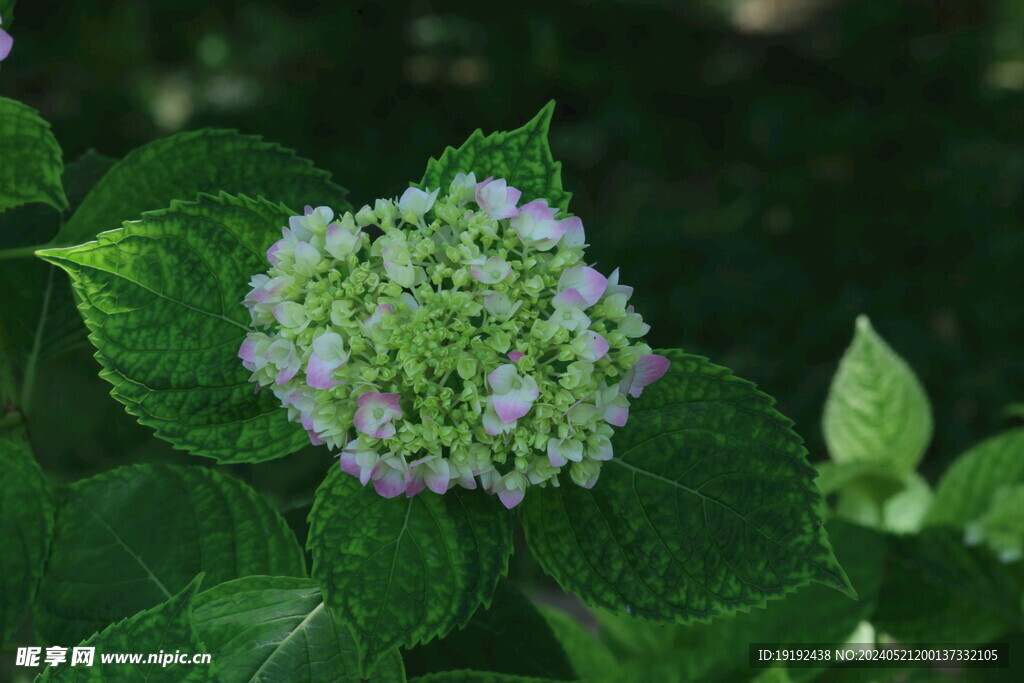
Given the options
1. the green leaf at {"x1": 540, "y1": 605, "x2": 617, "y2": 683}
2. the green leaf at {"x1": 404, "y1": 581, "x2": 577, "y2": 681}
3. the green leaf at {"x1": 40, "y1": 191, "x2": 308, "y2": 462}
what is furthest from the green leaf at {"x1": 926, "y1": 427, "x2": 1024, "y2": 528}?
the green leaf at {"x1": 40, "y1": 191, "x2": 308, "y2": 462}

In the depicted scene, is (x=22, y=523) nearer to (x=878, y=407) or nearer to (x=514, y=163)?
(x=514, y=163)

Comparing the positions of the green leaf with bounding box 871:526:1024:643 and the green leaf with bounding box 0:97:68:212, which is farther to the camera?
the green leaf with bounding box 871:526:1024:643

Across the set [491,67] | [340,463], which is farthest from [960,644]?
[491,67]

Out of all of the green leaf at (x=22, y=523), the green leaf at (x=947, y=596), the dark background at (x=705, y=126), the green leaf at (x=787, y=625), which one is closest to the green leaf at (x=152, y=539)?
the green leaf at (x=22, y=523)

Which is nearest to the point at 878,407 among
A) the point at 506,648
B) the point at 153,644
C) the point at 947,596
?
the point at 947,596

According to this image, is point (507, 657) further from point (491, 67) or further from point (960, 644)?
point (491, 67)

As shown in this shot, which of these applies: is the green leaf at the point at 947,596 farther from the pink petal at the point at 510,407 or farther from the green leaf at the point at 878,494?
the pink petal at the point at 510,407

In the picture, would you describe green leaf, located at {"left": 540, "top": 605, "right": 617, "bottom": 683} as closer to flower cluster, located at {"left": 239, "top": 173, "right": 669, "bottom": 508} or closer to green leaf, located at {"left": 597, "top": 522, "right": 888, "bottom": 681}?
green leaf, located at {"left": 597, "top": 522, "right": 888, "bottom": 681}
